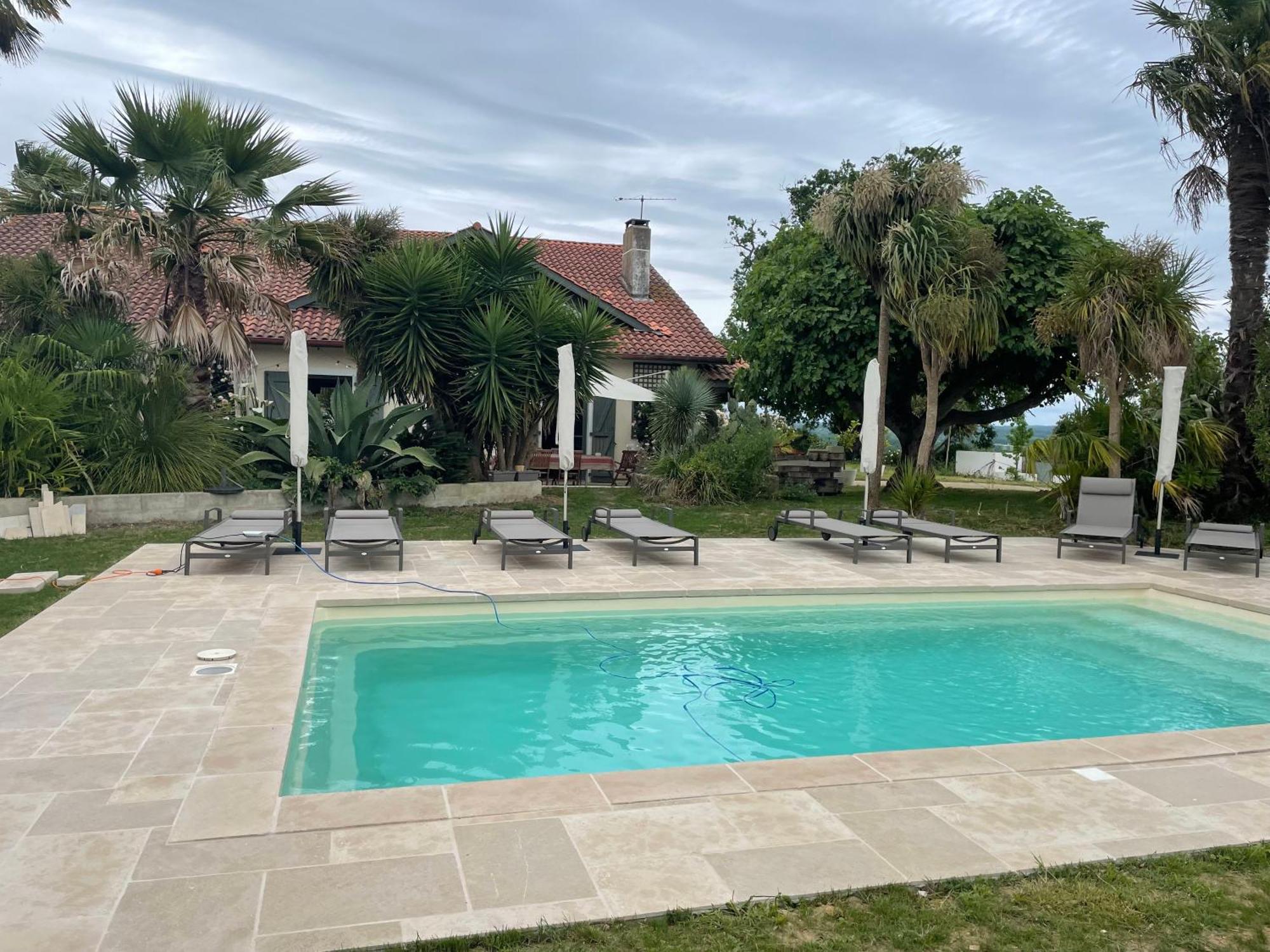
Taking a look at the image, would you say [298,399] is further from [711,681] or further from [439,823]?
[439,823]

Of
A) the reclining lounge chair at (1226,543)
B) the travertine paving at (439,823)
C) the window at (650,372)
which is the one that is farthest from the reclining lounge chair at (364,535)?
the window at (650,372)

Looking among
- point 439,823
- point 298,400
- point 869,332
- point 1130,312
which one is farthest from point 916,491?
point 439,823

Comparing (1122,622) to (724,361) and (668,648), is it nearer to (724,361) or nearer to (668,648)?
(668,648)

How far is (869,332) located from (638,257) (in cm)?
756

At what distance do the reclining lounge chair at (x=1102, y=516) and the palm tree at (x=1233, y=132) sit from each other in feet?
8.90

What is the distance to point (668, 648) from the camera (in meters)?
7.74

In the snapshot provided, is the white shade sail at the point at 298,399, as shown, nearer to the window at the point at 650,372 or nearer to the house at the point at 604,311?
the house at the point at 604,311

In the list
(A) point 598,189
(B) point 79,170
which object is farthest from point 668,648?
(A) point 598,189

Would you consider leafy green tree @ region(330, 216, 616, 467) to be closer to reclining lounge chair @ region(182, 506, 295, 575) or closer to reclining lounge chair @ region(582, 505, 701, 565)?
reclining lounge chair @ region(582, 505, 701, 565)

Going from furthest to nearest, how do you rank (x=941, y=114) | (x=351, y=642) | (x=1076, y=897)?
→ (x=941, y=114)
(x=351, y=642)
(x=1076, y=897)

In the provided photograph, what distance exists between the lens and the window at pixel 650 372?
2134cm

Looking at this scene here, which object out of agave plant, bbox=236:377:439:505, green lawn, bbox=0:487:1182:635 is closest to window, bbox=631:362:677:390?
green lawn, bbox=0:487:1182:635

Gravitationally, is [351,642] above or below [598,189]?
below

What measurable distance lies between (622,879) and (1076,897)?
166cm
